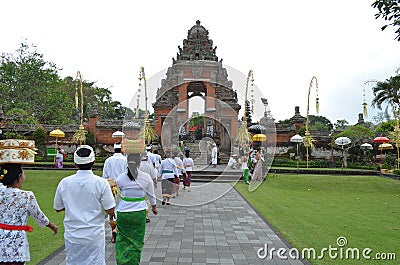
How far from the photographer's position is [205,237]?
7.48 m

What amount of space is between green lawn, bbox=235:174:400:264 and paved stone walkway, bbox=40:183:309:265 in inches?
21.6

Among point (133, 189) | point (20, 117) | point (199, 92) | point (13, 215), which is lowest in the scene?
point (13, 215)

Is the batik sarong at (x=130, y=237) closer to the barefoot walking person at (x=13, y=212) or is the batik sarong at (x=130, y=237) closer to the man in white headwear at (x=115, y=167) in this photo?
the barefoot walking person at (x=13, y=212)

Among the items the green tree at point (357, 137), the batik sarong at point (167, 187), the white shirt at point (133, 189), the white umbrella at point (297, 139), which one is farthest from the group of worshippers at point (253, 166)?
the white shirt at point (133, 189)

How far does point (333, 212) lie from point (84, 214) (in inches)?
337

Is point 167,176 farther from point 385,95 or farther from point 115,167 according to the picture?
point 385,95

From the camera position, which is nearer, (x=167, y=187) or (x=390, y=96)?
(x=167, y=187)

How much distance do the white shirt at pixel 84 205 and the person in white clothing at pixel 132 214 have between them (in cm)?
114

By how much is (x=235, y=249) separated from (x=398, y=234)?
382 centimetres

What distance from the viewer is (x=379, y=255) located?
6.26 m

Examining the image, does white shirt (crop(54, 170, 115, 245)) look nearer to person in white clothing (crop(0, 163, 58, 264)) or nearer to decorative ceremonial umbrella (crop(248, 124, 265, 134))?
person in white clothing (crop(0, 163, 58, 264))

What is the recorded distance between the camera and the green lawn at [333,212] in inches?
279

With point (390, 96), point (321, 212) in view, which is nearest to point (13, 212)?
point (321, 212)

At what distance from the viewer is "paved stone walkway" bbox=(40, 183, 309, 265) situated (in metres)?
6.01
